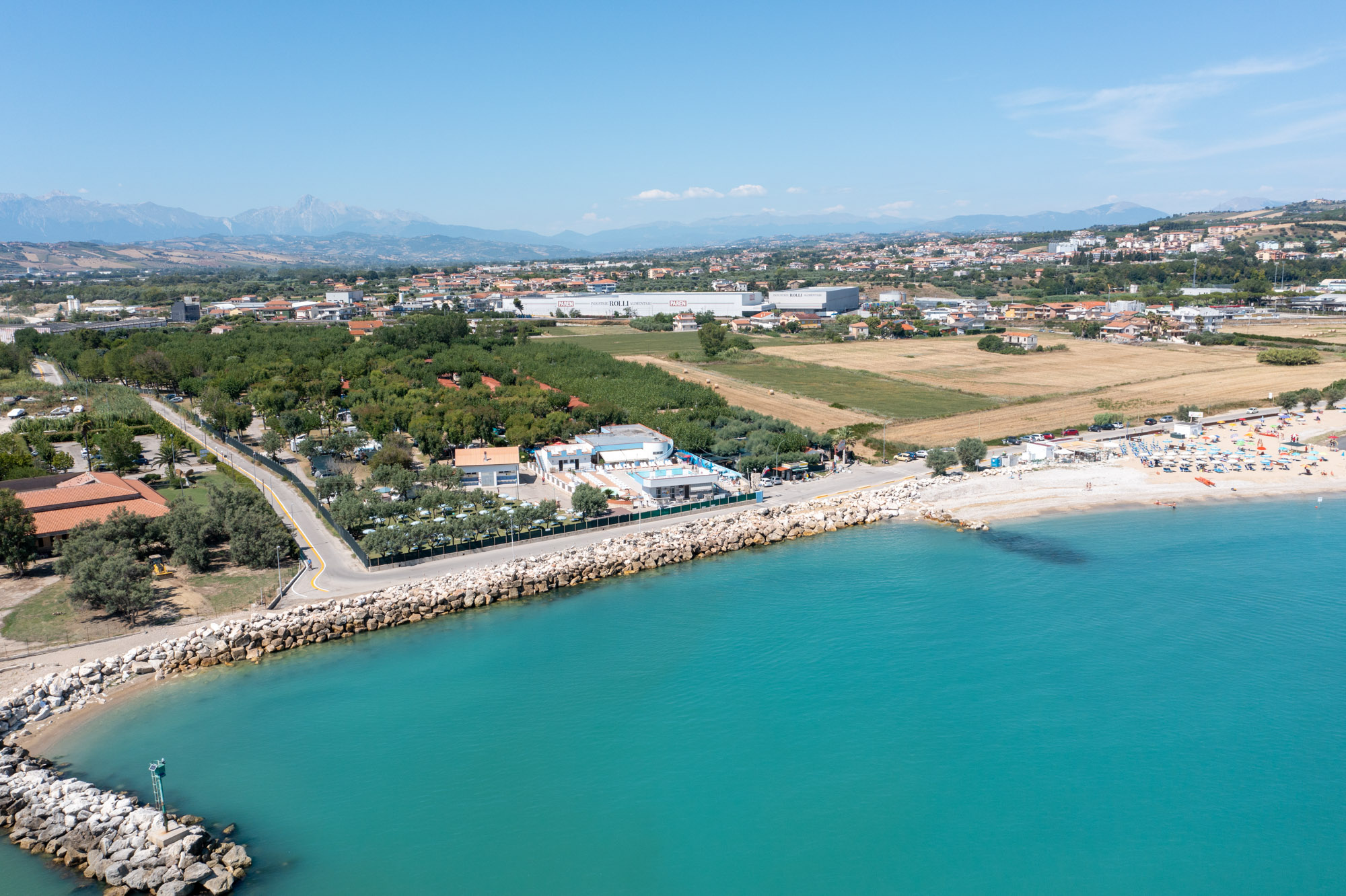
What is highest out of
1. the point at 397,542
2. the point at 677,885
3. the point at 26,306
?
the point at 26,306

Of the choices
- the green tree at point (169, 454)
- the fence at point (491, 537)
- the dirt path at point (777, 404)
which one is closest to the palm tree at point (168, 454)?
the green tree at point (169, 454)

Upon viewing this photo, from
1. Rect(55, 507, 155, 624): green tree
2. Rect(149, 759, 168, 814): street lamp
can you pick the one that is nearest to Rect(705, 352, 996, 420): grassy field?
Rect(55, 507, 155, 624): green tree

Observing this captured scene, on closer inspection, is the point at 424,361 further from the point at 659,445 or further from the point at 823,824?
the point at 823,824

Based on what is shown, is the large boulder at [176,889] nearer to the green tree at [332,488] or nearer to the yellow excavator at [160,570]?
the yellow excavator at [160,570]

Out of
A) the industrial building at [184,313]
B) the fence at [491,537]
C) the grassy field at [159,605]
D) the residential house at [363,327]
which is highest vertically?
the industrial building at [184,313]

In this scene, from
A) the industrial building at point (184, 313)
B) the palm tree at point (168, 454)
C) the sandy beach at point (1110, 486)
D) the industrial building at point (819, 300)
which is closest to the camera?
the sandy beach at point (1110, 486)

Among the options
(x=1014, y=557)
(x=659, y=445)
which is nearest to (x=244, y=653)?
(x=659, y=445)
